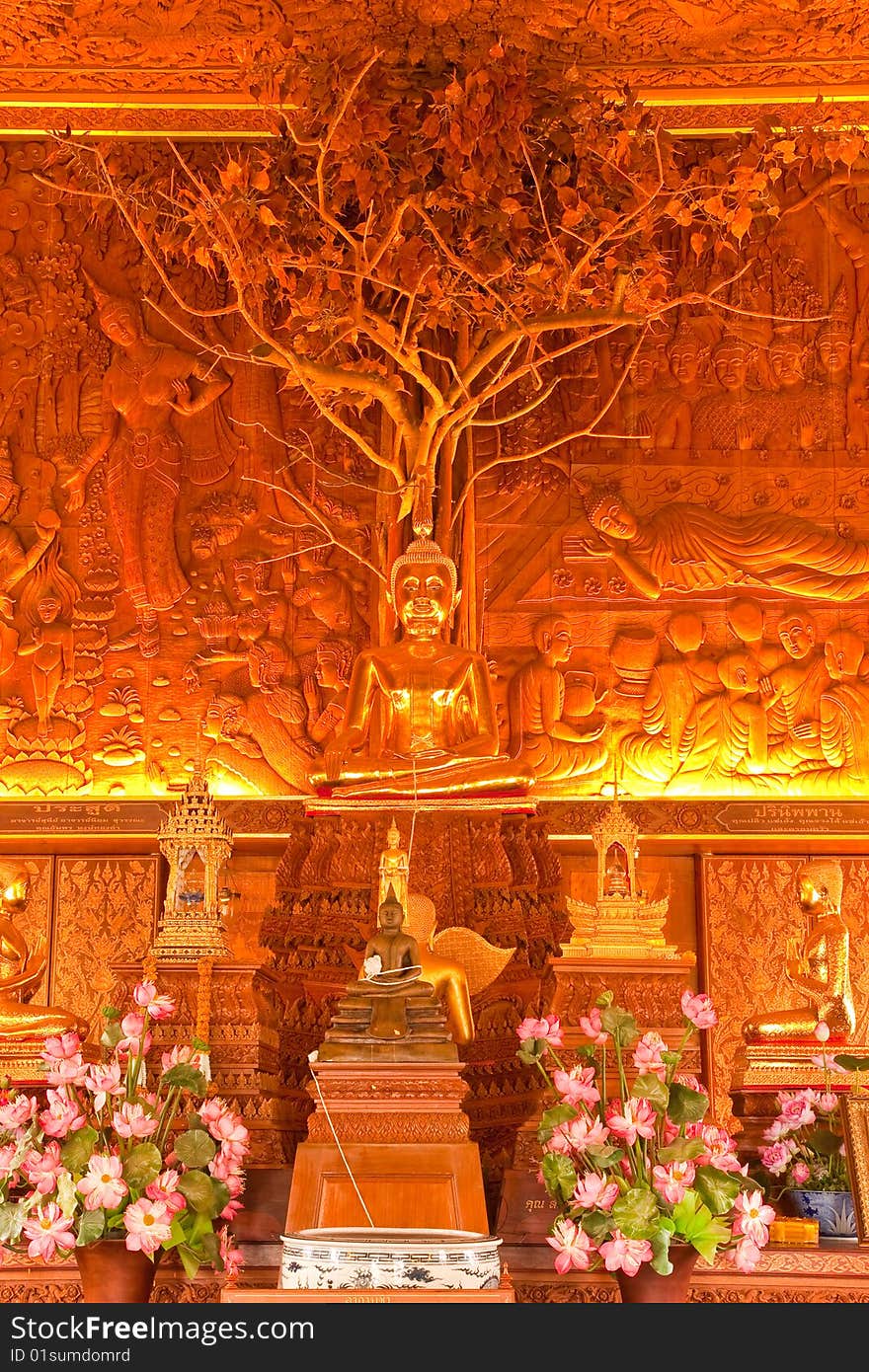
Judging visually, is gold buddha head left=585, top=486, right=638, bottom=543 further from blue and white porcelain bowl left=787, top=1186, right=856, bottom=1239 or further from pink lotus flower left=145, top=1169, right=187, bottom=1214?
pink lotus flower left=145, top=1169, right=187, bottom=1214

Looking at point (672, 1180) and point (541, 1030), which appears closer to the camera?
point (672, 1180)

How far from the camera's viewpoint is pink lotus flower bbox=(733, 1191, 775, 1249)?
3.70 metres

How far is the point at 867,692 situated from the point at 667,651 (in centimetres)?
88

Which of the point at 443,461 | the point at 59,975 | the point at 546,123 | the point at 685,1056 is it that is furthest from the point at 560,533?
the point at 685,1056

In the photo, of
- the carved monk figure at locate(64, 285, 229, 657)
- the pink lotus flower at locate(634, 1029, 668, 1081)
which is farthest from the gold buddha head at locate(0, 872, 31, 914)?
the carved monk figure at locate(64, 285, 229, 657)

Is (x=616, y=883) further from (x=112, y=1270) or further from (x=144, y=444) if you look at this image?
(x=144, y=444)

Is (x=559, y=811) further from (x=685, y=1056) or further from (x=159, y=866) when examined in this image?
(x=685, y=1056)

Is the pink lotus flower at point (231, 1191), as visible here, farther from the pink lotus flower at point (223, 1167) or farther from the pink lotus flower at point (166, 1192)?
the pink lotus flower at point (166, 1192)

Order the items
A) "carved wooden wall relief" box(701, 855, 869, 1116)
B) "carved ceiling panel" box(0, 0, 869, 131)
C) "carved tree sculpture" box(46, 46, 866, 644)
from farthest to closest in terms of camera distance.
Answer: "carved ceiling panel" box(0, 0, 869, 131), "carved wooden wall relief" box(701, 855, 869, 1116), "carved tree sculpture" box(46, 46, 866, 644)

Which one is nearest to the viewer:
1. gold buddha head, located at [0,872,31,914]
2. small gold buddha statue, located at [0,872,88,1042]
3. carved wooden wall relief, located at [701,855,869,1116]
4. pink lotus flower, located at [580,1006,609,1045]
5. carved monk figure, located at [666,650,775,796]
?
pink lotus flower, located at [580,1006,609,1045]

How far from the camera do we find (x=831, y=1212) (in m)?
4.36

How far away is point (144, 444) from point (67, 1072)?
15.9 ft

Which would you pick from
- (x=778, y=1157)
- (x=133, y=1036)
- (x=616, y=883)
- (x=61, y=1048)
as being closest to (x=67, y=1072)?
(x=61, y=1048)

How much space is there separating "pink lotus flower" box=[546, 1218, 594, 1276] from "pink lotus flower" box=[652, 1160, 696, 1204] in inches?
6.9
